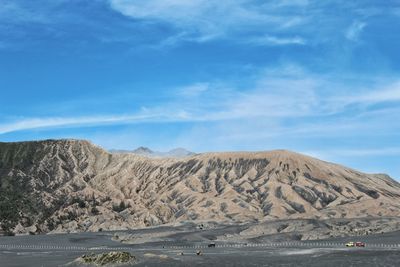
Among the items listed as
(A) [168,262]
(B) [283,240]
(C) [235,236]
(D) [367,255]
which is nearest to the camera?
(A) [168,262]

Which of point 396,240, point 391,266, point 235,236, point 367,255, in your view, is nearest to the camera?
point 391,266

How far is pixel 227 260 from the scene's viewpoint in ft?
319

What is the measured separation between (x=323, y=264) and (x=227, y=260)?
16428 mm

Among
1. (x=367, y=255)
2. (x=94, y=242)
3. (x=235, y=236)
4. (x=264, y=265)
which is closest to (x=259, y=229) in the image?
(x=235, y=236)

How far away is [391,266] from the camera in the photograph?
8088cm

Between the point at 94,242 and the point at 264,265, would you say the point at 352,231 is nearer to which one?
the point at 94,242

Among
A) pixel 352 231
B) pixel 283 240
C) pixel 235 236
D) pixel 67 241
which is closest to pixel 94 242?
pixel 67 241

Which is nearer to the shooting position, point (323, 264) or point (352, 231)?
point (323, 264)

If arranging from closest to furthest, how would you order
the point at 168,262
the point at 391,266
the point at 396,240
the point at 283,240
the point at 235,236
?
the point at 391,266 → the point at 168,262 → the point at 396,240 → the point at 283,240 → the point at 235,236

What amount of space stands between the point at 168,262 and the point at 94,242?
7581cm

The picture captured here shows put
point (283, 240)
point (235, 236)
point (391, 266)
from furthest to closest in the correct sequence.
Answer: point (235, 236)
point (283, 240)
point (391, 266)

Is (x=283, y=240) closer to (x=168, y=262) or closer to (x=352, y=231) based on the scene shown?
(x=352, y=231)

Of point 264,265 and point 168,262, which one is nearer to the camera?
point 264,265

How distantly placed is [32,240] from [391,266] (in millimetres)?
120262
